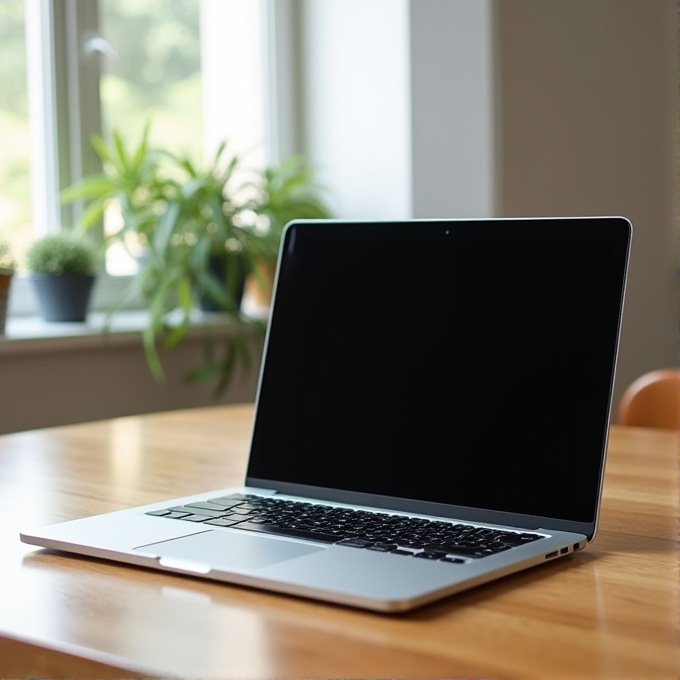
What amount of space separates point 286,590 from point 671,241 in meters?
2.82

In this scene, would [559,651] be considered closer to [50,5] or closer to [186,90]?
[50,5]

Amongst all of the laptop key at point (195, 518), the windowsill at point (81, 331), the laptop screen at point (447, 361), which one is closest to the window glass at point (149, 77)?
the windowsill at point (81, 331)

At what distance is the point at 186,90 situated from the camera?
2.67 metres

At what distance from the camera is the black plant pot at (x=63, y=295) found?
219cm

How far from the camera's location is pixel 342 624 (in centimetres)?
56

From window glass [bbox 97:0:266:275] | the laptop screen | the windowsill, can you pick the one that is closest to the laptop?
the laptop screen

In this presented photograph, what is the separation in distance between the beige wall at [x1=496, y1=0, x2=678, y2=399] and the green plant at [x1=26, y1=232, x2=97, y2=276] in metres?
1.02

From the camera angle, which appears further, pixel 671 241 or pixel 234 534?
pixel 671 241

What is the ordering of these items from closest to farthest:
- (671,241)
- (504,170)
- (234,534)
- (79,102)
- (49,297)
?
(234,534)
(49,297)
(79,102)
(504,170)
(671,241)

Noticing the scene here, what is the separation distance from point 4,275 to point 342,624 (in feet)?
5.39

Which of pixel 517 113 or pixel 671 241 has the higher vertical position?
Result: pixel 517 113

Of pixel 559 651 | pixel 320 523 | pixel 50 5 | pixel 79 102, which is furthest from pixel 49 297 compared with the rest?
pixel 559 651

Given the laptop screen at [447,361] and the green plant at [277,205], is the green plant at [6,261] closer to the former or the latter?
the green plant at [277,205]

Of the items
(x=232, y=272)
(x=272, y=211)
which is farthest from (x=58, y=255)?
(x=272, y=211)
